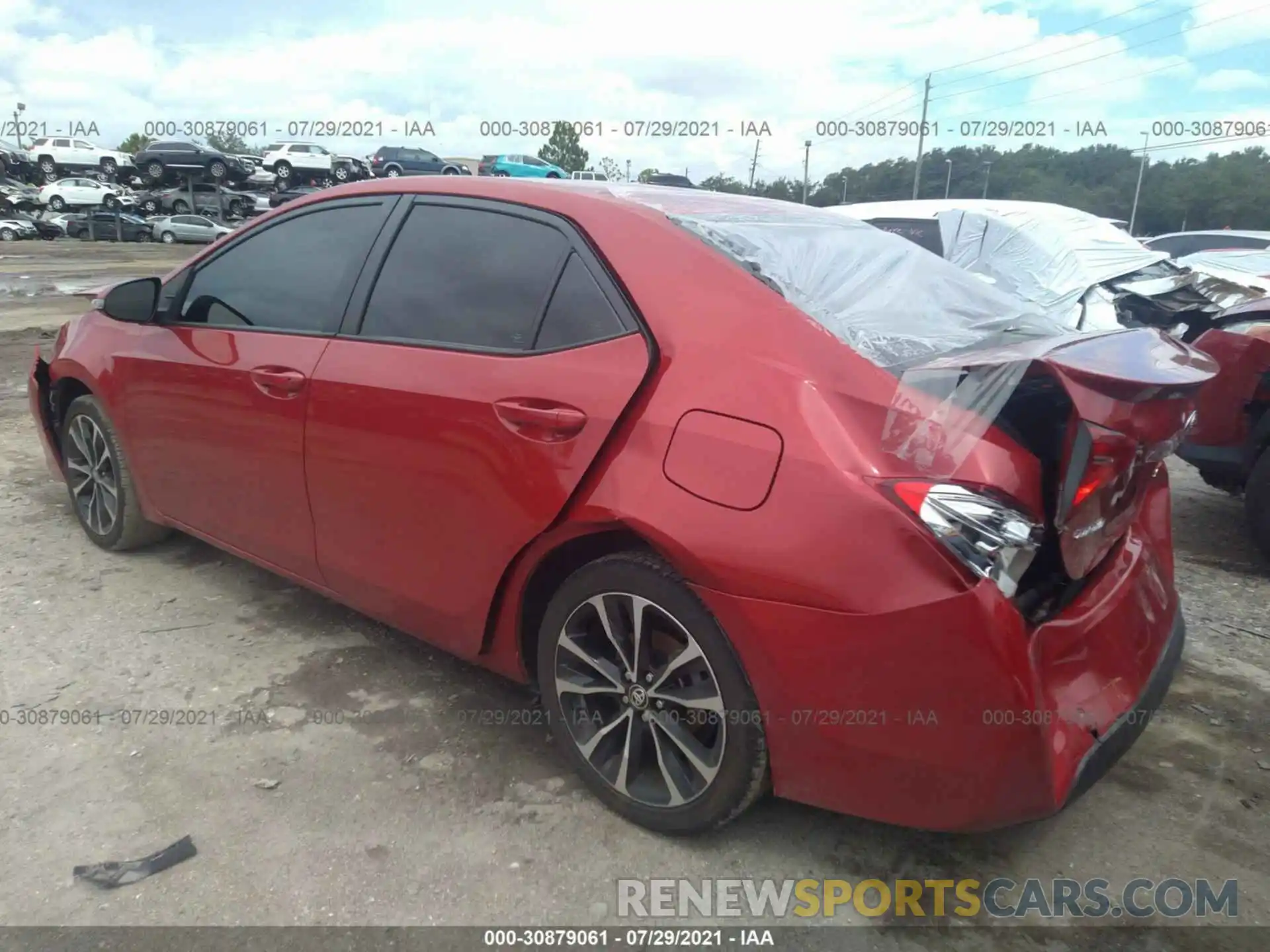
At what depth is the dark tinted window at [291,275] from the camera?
9.78ft

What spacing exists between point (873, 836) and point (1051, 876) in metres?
0.42

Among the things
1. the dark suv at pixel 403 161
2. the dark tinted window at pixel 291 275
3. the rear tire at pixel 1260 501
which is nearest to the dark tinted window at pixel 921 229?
the rear tire at pixel 1260 501

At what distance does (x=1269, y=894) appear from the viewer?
219cm

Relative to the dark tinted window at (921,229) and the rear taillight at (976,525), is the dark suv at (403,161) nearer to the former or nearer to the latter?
the dark tinted window at (921,229)

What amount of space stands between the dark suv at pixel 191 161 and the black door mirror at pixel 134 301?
32.3m

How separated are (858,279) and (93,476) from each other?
332 cm

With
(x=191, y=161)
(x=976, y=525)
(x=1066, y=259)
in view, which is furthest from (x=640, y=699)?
(x=191, y=161)

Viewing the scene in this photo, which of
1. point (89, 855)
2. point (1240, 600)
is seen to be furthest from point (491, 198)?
point (1240, 600)

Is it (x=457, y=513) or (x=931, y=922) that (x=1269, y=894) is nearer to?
(x=931, y=922)

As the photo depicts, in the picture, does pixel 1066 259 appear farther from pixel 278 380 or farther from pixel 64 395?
pixel 64 395

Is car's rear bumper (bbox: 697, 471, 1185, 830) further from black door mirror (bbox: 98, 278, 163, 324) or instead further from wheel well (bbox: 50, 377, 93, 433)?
wheel well (bbox: 50, 377, 93, 433)

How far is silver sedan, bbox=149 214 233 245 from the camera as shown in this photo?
31344 mm

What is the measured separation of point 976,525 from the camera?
1827 millimetres

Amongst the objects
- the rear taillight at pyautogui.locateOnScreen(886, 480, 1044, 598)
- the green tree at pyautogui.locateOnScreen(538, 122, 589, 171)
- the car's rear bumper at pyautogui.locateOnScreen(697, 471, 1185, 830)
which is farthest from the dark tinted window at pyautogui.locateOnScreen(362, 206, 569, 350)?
the green tree at pyautogui.locateOnScreen(538, 122, 589, 171)
